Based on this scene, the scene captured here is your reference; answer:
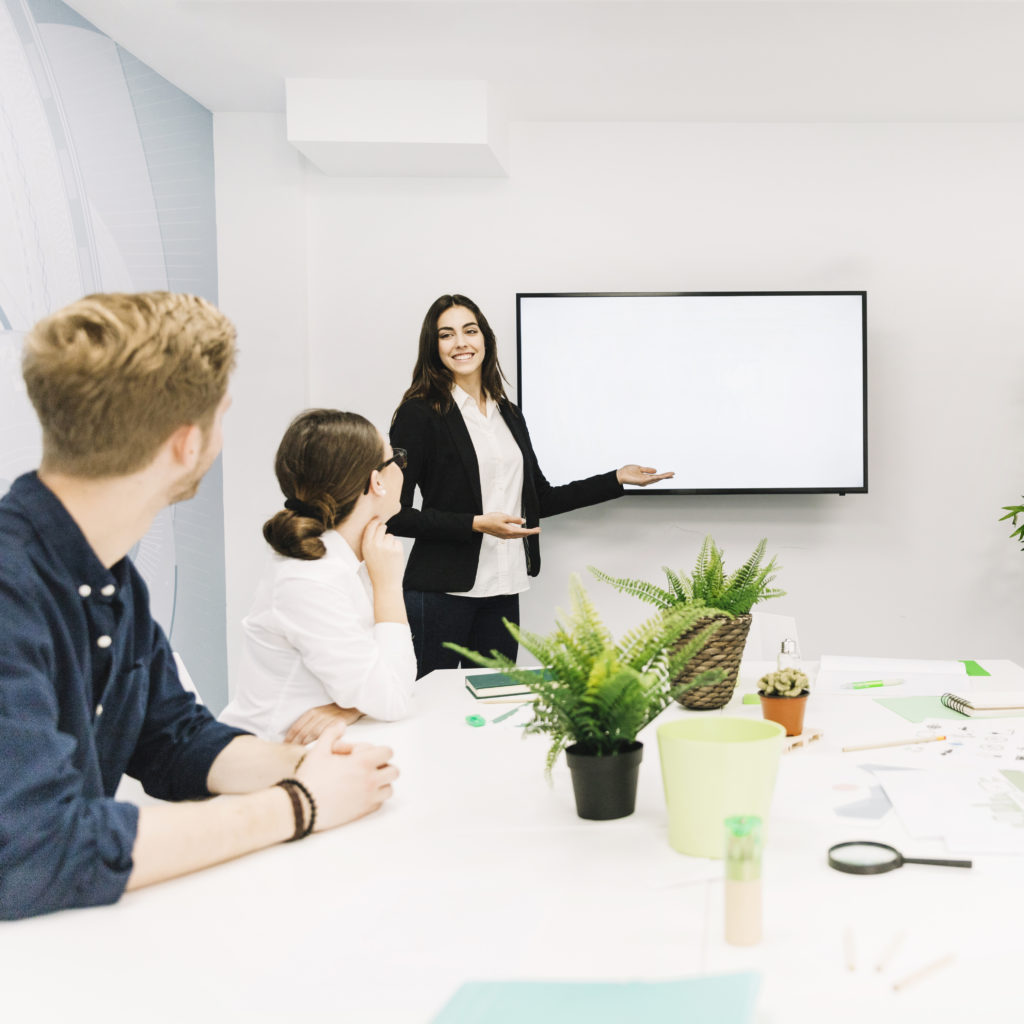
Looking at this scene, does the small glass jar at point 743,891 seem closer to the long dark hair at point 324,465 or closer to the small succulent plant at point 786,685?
the small succulent plant at point 786,685

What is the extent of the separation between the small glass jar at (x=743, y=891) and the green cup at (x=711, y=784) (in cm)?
17

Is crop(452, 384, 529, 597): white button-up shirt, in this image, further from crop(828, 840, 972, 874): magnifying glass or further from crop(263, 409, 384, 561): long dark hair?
crop(828, 840, 972, 874): magnifying glass

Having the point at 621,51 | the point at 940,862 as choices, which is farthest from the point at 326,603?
the point at 621,51

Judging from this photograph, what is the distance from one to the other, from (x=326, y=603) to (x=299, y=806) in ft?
1.79

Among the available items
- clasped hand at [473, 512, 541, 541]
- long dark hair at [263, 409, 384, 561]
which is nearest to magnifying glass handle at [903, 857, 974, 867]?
long dark hair at [263, 409, 384, 561]

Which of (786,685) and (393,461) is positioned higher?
(393,461)

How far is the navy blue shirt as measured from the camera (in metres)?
0.86

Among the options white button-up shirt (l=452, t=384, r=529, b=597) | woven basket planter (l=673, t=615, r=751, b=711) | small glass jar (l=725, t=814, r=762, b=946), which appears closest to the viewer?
small glass jar (l=725, t=814, r=762, b=946)

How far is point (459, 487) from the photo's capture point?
288 cm

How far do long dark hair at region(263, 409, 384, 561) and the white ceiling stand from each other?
1578 mm

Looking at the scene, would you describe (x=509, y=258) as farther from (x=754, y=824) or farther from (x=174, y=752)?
(x=754, y=824)

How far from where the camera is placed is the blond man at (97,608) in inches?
34.1

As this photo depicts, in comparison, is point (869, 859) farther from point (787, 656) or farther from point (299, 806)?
point (787, 656)

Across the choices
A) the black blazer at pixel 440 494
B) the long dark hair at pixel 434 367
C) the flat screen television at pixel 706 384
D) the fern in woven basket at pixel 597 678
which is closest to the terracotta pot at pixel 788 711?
the fern in woven basket at pixel 597 678
